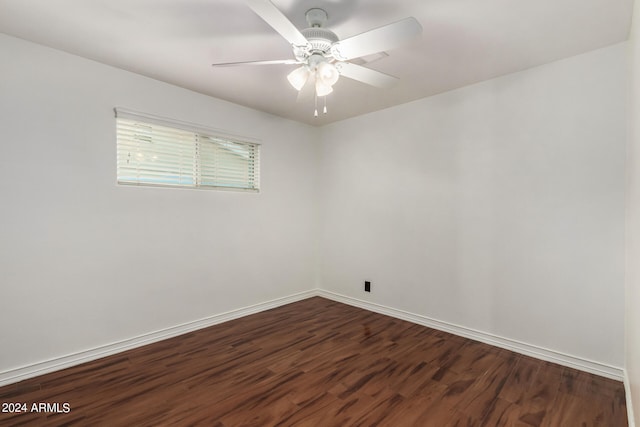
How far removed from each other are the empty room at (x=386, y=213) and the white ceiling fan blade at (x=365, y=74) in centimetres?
2

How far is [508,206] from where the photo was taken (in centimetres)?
262

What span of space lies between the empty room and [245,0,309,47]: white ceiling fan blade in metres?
0.02

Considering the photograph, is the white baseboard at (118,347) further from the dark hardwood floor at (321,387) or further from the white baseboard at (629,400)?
the white baseboard at (629,400)

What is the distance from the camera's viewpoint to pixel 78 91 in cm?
236

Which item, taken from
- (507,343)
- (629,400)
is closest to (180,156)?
(507,343)

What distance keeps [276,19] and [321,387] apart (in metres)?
2.22

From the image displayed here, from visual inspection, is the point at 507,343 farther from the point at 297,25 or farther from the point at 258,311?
the point at 297,25

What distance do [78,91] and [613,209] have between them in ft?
13.4

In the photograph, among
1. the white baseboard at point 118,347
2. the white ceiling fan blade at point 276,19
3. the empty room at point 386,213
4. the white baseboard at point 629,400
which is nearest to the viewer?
the white ceiling fan blade at point 276,19

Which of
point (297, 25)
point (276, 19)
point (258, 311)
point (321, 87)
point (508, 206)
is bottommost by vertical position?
point (258, 311)

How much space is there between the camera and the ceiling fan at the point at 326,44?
1430 millimetres

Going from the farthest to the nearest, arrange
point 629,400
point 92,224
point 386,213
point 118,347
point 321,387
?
point 386,213
point 118,347
point 92,224
point 321,387
point 629,400

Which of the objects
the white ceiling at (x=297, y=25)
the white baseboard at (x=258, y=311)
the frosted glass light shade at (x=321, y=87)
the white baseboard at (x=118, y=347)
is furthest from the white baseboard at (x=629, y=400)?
the white baseboard at (x=118, y=347)

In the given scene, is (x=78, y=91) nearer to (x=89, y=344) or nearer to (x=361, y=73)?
(x=89, y=344)
